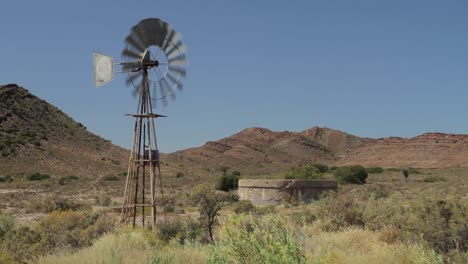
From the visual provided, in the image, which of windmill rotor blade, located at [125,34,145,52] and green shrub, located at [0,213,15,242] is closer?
green shrub, located at [0,213,15,242]

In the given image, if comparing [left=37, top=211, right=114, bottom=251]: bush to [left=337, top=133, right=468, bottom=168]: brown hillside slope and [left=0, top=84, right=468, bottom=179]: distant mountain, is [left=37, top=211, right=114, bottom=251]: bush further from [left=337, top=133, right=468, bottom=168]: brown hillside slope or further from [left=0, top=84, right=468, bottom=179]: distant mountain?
[left=337, top=133, right=468, bottom=168]: brown hillside slope

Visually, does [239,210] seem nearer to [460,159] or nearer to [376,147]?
[460,159]

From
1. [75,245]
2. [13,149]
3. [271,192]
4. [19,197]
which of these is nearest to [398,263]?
[75,245]

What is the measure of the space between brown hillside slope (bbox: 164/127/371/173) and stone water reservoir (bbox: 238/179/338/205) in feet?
209

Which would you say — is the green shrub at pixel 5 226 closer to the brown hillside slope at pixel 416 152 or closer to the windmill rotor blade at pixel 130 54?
the windmill rotor blade at pixel 130 54

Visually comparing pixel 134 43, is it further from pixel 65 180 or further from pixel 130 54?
pixel 65 180

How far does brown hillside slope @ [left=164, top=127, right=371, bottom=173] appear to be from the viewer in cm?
9738

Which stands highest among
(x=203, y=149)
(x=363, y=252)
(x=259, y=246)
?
(x=203, y=149)

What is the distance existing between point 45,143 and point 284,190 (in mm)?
46666

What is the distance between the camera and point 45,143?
65562 mm

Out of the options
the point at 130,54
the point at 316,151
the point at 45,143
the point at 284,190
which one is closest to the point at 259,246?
the point at 130,54

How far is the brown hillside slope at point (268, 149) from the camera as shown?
97375 millimetres

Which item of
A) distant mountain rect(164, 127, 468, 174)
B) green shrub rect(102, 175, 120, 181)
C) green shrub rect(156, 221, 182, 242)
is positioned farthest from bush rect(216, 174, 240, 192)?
distant mountain rect(164, 127, 468, 174)

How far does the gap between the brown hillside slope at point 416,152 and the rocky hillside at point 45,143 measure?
40312mm
